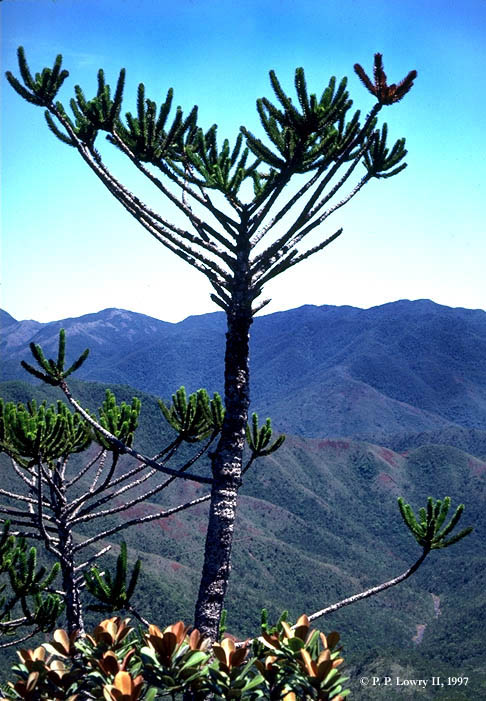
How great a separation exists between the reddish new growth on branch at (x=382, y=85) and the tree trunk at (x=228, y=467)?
72.1 inches

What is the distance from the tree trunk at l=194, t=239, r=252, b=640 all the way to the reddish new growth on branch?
6.01ft

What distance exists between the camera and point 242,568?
78625mm

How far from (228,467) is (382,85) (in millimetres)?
3675

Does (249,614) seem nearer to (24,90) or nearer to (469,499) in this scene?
(469,499)

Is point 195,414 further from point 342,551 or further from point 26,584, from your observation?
point 342,551

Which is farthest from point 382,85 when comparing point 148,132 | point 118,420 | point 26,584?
point 26,584

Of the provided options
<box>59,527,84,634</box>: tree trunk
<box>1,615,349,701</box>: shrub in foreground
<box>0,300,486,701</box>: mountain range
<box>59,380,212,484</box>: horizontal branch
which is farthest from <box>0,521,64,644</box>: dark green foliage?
<box>0,300,486,701</box>: mountain range

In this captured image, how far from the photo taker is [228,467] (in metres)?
5.37

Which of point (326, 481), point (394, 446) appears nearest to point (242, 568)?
point (326, 481)

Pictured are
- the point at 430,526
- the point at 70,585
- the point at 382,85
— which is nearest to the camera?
the point at 382,85

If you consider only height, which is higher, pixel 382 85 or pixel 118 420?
pixel 382 85

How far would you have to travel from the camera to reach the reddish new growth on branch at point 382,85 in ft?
15.9

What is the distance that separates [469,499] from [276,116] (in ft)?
375

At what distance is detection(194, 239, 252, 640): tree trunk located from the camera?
5.16 metres
